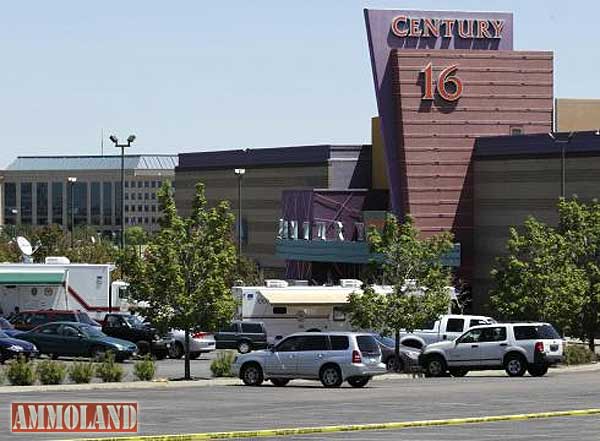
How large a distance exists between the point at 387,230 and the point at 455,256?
144ft

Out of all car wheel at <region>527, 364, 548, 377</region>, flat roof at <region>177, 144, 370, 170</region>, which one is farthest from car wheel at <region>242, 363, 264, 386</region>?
flat roof at <region>177, 144, 370, 170</region>

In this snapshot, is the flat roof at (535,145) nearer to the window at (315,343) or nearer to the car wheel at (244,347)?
the car wheel at (244,347)

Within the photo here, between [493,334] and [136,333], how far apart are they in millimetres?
16568

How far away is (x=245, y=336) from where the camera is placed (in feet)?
211

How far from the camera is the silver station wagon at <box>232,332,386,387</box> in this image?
43.6 m

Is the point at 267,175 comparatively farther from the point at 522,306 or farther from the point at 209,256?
the point at 209,256

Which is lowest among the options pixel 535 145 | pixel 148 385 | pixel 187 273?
pixel 148 385

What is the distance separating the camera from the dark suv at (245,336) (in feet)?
209

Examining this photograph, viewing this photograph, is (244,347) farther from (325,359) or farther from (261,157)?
(261,157)

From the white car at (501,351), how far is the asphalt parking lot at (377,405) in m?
0.76

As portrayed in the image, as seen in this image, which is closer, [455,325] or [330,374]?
[330,374]

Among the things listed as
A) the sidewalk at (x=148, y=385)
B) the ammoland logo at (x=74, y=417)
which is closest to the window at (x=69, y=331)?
the sidewalk at (x=148, y=385)

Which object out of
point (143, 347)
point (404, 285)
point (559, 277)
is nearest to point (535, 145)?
point (559, 277)

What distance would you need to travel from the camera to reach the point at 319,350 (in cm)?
4381
